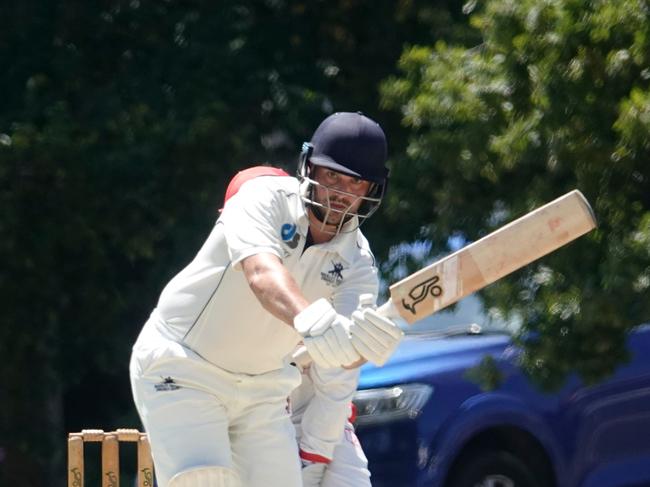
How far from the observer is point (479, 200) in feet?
22.3

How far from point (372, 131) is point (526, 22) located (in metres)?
Answer: 1.87

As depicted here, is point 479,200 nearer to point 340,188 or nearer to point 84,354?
point 340,188

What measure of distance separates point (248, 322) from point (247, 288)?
3.8 inches

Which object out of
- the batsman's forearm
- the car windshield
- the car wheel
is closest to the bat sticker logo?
the batsman's forearm

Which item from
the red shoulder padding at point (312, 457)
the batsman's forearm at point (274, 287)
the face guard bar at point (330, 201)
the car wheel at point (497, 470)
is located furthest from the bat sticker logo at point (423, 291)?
the car wheel at point (497, 470)

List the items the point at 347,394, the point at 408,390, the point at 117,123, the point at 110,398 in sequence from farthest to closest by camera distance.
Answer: the point at 110,398 < the point at 117,123 < the point at 408,390 < the point at 347,394

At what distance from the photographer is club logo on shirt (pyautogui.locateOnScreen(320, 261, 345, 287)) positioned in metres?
4.78

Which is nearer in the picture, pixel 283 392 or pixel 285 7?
pixel 283 392

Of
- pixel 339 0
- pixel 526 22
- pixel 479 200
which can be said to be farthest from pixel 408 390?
pixel 339 0

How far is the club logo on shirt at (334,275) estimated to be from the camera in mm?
4781

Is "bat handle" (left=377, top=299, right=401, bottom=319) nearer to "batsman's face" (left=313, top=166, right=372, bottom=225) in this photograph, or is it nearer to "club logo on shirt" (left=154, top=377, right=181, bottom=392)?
"batsman's face" (left=313, top=166, right=372, bottom=225)

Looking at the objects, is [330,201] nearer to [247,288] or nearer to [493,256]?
[247,288]

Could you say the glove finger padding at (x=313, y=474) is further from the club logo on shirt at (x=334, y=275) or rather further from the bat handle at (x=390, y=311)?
the bat handle at (x=390, y=311)

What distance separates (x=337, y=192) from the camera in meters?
4.64
